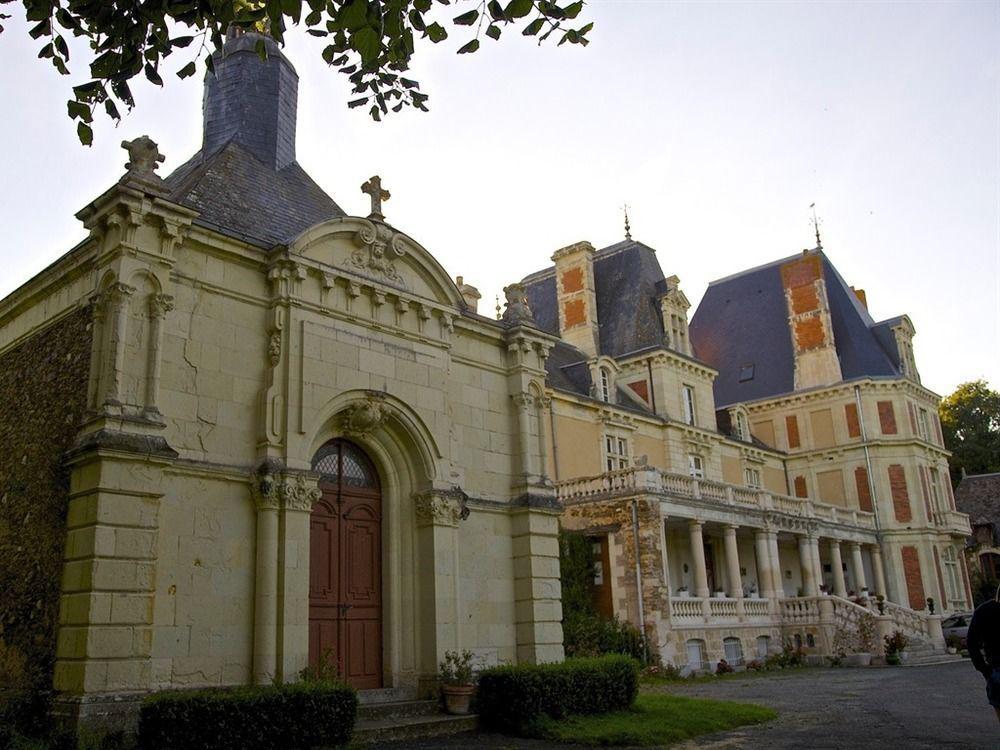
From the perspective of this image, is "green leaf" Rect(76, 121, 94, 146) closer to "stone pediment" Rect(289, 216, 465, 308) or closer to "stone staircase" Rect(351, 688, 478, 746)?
"stone pediment" Rect(289, 216, 465, 308)

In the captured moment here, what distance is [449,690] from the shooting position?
1133cm

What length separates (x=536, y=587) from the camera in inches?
525

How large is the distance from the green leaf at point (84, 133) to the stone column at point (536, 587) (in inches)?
347

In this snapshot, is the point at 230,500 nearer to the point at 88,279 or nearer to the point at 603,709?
the point at 88,279

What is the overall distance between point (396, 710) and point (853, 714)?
6.45 meters

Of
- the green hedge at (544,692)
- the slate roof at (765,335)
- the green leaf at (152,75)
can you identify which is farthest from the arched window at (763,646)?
the green leaf at (152,75)

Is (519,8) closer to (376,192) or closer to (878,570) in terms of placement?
(376,192)

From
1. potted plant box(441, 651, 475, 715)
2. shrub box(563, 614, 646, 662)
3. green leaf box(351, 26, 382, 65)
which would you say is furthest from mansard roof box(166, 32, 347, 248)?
shrub box(563, 614, 646, 662)

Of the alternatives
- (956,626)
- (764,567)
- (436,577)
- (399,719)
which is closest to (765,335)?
(956,626)

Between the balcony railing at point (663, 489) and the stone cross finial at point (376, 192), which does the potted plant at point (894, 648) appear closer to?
the balcony railing at point (663, 489)

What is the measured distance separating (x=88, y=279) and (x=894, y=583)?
3407 centimetres

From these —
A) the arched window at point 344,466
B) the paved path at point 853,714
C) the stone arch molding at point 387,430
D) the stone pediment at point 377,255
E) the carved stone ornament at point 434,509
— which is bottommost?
the paved path at point 853,714

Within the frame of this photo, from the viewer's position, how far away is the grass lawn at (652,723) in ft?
33.8

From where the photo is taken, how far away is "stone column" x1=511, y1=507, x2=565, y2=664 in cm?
1314
